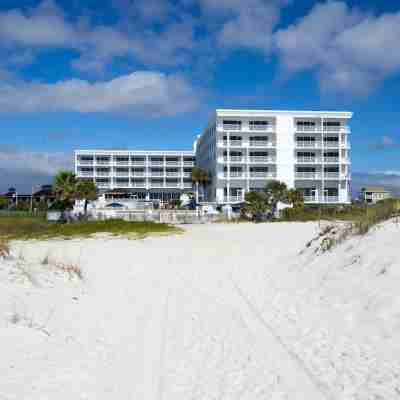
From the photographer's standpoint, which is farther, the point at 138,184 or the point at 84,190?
the point at 138,184

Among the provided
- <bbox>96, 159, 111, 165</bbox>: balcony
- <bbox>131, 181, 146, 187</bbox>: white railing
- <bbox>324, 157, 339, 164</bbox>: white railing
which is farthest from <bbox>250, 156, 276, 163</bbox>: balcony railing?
<bbox>96, 159, 111, 165</bbox>: balcony

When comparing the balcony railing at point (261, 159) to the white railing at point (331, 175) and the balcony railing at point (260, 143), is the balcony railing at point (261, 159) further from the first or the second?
the white railing at point (331, 175)

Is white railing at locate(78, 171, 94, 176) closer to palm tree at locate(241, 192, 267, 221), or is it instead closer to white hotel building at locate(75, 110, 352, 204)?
white hotel building at locate(75, 110, 352, 204)

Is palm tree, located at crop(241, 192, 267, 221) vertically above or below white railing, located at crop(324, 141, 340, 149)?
below

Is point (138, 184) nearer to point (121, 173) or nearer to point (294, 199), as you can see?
point (121, 173)

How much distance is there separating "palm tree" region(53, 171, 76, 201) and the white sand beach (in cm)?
3587

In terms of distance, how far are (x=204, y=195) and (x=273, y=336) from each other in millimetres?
64438

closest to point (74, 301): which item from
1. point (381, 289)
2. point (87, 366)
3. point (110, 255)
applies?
point (87, 366)

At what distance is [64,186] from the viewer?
46438 mm

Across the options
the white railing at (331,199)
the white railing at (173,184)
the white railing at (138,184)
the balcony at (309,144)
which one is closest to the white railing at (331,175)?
the white railing at (331,199)

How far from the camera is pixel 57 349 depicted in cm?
583

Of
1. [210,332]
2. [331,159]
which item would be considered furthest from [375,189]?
[210,332]

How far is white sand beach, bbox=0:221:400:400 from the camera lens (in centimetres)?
483

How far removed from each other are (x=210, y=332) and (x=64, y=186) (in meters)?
42.4
